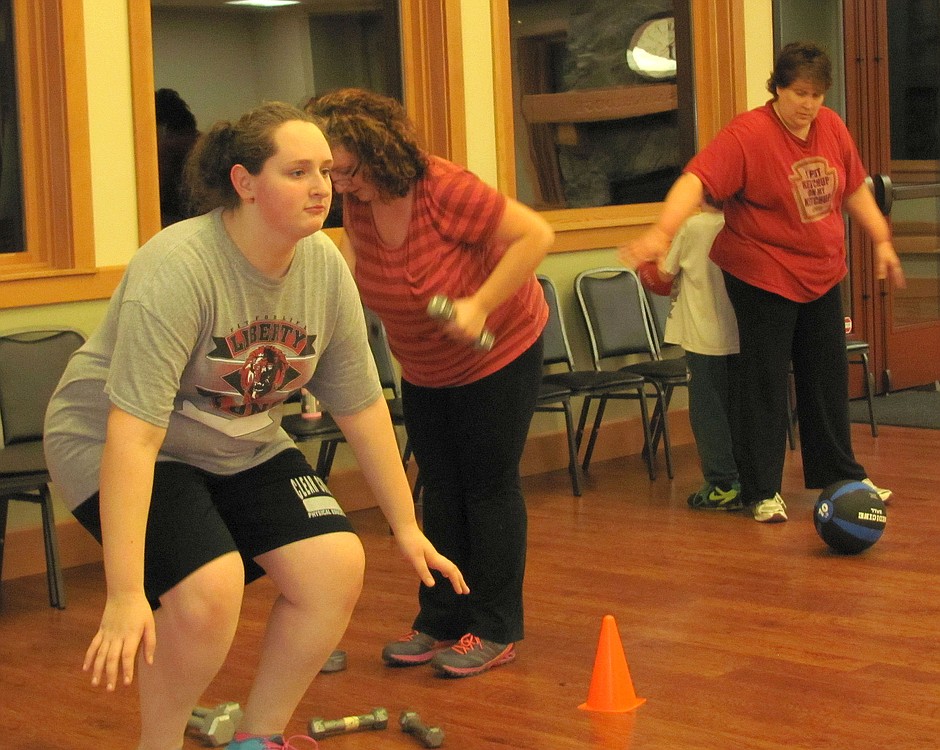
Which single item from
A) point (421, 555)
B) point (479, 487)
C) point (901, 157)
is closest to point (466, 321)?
point (421, 555)

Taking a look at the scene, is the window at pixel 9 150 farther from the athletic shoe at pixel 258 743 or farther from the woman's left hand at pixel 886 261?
the woman's left hand at pixel 886 261

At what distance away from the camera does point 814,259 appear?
4.73 meters

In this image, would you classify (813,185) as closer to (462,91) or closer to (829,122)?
(829,122)

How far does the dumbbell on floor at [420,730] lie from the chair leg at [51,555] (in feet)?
5.17

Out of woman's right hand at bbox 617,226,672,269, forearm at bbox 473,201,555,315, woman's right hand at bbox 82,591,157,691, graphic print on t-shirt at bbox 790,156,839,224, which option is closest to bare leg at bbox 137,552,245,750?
woman's right hand at bbox 82,591,157,691

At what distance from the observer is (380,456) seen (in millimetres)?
2676

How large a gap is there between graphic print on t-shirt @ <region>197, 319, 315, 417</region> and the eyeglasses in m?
0.63

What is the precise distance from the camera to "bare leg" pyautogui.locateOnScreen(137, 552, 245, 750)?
238cm

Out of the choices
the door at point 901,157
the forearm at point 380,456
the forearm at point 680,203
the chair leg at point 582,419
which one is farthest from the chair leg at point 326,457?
the door at point 901,157

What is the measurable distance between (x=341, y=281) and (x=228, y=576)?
57cm

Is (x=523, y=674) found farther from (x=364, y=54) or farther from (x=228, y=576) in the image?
(x=364, y=54)

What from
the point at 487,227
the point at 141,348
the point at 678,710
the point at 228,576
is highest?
the point at 487,227

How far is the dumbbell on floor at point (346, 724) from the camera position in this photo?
2.93m

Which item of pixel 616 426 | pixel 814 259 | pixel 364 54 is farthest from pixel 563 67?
pixel 814 259
